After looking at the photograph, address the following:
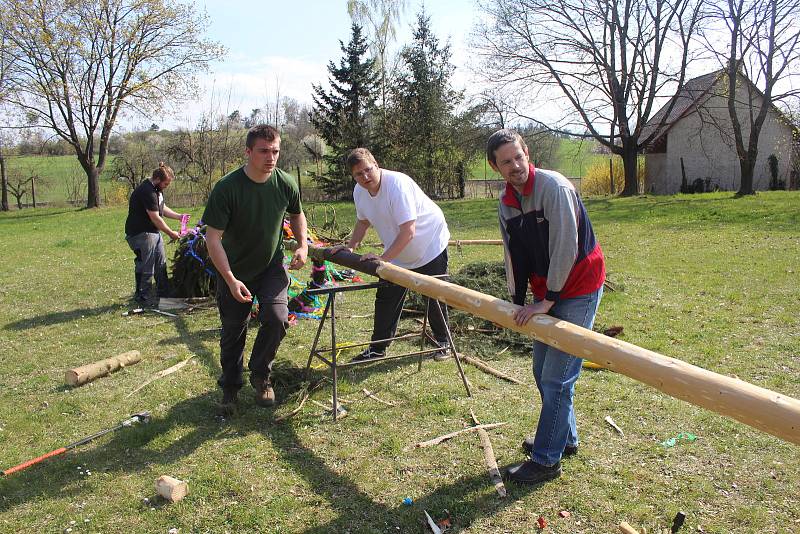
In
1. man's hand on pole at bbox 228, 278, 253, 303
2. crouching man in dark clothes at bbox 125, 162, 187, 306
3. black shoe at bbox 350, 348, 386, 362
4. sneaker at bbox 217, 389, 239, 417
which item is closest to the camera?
man's hand on pole at bbox 228, 278, 253, 303

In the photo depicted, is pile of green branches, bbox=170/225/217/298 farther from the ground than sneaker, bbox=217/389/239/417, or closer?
farther from the ground

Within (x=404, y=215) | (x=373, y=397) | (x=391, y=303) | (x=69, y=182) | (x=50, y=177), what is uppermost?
(x=50, y=177)

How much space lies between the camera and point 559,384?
3.38 meters

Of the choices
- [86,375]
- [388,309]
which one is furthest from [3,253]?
[388,309]

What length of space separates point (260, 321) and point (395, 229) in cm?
143

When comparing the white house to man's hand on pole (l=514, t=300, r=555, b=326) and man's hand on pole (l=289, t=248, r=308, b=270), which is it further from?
man's hand on pole (l=514, t=300, r=555, b=326)

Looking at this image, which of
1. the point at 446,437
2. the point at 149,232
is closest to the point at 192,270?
the point at 149,232

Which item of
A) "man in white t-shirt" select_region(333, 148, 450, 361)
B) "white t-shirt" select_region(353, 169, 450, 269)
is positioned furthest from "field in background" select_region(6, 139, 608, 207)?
"white t-shirt" select_region(353, 169, 450, 269)

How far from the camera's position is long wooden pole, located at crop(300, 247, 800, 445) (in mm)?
2150

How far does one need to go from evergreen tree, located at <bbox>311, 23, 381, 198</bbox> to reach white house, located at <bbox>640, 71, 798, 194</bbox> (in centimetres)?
1336

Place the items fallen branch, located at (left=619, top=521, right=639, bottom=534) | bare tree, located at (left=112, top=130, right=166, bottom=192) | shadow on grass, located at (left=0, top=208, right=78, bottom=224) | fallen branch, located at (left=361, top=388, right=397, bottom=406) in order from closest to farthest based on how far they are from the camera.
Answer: fallen branch, located at (left=619, top=521, right=639, bottom=534), fallen branch, located at (left=361, top=388, right=397, bottom=406), shadow on grass, located at (left=0, top=208, right=78, bottom=224), bare tree, located at (left=112, top=130, right=166, bottom=192)

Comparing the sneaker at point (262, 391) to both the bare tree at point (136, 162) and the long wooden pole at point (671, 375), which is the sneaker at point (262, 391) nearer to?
the long wooden pole at point (671, 375)

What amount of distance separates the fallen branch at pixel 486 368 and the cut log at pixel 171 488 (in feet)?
9.01

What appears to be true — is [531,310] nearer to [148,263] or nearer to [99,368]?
[99,368]
